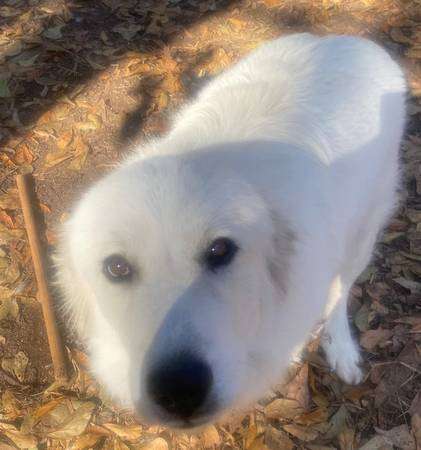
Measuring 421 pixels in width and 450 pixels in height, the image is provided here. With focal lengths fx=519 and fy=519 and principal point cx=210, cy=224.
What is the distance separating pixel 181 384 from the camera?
185 cm

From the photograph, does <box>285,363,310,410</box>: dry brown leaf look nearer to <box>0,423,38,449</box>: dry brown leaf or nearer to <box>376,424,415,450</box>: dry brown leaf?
<box>376,424,415,450</box>: dry brown leaf

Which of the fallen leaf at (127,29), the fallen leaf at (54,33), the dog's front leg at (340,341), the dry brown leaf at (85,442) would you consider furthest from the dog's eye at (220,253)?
the fallen leaf at (54,33)

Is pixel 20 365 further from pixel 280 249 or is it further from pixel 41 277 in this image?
pixel 280 249

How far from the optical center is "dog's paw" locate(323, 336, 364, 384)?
328 cm

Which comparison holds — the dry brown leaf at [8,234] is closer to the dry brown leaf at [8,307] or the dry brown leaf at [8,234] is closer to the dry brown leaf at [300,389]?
the dry brown leaf at [8,307]

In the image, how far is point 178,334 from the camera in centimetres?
182

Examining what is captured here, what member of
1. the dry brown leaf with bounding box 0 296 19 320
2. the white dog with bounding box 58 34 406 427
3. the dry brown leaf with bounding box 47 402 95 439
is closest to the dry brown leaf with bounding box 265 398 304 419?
the white dog with bounding box 58 34 406 427

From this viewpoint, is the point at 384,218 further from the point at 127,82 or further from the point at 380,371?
the point at 127,82

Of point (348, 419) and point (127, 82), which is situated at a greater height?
point (127, 82)

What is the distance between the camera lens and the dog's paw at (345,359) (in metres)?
3.28

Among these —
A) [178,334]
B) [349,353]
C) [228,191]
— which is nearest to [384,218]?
[349,353]

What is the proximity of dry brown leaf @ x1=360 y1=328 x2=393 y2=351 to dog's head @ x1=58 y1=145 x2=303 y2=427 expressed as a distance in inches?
55.5

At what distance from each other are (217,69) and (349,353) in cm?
312

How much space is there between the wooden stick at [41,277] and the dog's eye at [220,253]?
1792 mm
